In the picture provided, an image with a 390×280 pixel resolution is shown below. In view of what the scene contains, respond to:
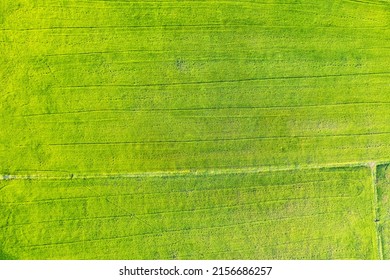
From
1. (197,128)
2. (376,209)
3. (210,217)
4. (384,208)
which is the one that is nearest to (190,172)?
(197,128)

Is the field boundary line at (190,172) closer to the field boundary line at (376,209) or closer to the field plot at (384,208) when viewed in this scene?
the field boundary line at (376,209)

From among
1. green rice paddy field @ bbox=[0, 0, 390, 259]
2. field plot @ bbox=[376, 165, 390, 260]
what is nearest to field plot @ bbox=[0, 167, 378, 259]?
green rice paddy field @ bbox=[0, 0, 390, 259]

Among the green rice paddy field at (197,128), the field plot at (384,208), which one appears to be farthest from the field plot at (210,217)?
the field plot at (384,208)

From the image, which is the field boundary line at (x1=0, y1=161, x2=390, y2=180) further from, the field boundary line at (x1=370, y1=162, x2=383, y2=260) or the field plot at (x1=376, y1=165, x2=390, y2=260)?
the field plot at (x1=376, y1=165, x2=390, y2=260)

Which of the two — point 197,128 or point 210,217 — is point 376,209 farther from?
point 197,128

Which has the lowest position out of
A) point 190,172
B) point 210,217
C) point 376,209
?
point 210,217
